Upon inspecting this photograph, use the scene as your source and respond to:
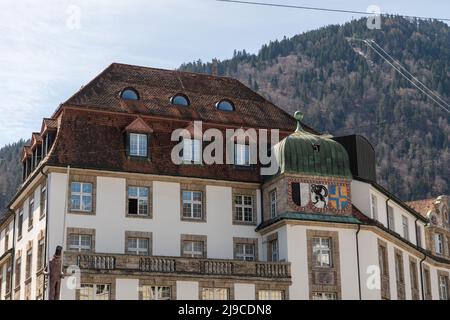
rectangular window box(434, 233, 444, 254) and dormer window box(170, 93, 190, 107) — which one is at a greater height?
dormer window box(170, 93, 190, 107)

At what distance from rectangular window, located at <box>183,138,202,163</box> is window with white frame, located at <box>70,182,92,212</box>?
634 centimetres

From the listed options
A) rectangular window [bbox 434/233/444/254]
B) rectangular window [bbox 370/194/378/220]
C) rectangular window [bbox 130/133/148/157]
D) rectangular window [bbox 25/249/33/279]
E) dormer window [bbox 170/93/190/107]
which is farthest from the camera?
rectangular window [bbox 434/233/444/254]

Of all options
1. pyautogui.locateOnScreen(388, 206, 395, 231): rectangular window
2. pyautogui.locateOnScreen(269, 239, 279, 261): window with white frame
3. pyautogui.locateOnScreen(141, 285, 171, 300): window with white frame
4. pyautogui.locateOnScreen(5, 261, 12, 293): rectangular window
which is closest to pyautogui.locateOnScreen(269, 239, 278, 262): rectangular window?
pyautogui.locateOnScreen(269, 239, 279, 261): window with white frame

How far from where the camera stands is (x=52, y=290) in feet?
141

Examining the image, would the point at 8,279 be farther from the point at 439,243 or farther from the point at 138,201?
the point at 439,243

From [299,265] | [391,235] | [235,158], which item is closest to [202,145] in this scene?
[235,158]

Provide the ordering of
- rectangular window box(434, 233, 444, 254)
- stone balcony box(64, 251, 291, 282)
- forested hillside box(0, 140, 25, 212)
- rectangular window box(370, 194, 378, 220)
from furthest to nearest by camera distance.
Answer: forested hillside box(0, 140, 25, 212) < rectangular window box(434, 233, 444, 254) < rectangular window box(370, 194, 378, 220) < stone balcony box(64, 251, 291, 282)

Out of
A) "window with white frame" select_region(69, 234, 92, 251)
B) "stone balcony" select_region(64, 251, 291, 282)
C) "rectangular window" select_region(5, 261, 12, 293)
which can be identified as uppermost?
"window with white frame" select_region(69, 234, 92, 251)

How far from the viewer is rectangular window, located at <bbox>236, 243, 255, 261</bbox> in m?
51.7

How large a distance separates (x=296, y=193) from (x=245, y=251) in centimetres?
467

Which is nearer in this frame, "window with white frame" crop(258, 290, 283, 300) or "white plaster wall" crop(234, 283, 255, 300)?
"white plaster wall" crop(234, 283, 255, 300)

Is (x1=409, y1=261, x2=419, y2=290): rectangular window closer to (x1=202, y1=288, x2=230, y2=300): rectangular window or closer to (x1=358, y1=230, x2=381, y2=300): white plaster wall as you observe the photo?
(x1=358, y1=230, x2=381, y2=300): white plaster wall

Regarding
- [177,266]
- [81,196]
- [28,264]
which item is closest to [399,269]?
[177,266]
